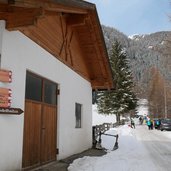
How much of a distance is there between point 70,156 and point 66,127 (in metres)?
1.23

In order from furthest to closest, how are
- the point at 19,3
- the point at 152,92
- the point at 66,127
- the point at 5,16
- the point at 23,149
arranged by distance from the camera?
the point at 152,92 → the point at 66,127 → the point at 23,149 → the point at 5,16 → the point at 19,3

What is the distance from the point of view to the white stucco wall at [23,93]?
298 inches

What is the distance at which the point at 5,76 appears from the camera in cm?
749

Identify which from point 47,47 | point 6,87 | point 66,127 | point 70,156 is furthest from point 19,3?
point 70,156

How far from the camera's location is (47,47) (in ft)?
34.2

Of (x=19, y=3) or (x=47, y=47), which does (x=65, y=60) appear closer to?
(x=47, y=47)

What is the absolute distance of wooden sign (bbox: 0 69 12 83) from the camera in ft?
24.2

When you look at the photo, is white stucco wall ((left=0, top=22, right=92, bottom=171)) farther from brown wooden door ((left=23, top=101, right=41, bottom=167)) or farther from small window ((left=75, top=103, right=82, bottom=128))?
brown wooden door ((left=23, top=101, right=41, bottom=167))

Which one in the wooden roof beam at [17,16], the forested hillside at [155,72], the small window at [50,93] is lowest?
the small window at [50,93]

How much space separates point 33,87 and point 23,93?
107 cm

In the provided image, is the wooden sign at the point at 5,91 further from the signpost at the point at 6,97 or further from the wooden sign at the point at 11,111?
the wooden sign at the point at 11,111

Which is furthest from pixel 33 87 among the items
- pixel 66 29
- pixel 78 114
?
pixel 78 114

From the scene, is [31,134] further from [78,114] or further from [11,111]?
[78,114]

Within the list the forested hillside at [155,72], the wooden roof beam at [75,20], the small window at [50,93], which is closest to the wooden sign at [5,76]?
the small window at [50,93]
